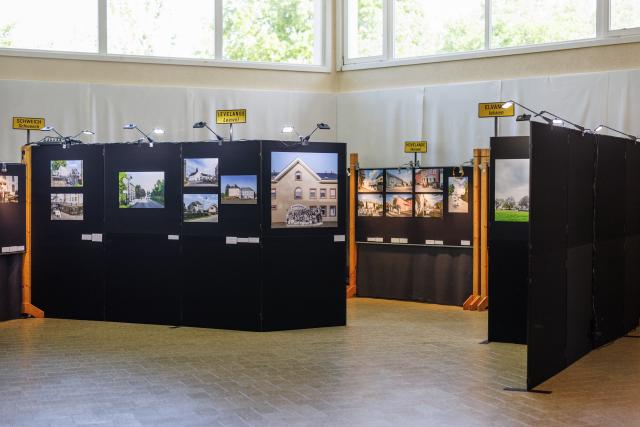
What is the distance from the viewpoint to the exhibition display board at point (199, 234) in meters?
10.9

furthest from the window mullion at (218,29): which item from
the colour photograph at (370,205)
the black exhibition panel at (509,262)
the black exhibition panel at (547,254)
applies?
the black exhibition panel at (547,254)

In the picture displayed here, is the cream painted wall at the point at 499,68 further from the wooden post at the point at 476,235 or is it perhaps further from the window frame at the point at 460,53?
the wooden post at the point at 476,235

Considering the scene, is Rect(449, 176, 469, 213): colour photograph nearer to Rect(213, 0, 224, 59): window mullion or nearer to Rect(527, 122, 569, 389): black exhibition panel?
Rect(213, 0, 224, 59): window mullion

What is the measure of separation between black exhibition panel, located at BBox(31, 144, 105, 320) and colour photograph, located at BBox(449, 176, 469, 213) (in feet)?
17.3

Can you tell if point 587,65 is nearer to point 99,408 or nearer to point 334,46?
point 334,46

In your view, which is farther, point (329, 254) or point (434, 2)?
point (434, 2)

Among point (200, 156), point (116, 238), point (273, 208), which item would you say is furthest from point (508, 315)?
point (116, 238)

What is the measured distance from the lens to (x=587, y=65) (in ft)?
44.5

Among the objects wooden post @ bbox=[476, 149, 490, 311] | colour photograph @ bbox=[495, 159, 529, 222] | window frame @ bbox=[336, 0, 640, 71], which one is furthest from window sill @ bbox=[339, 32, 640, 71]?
colour photograph @ bbox=[495, 159, 529, 222]

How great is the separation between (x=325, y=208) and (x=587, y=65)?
5164 millimetres

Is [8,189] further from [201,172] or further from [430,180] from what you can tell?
[430,180]

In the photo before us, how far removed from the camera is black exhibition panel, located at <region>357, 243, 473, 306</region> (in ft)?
44.8

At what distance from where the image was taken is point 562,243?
8391mm

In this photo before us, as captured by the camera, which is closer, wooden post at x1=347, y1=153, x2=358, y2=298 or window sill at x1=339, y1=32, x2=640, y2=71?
window sill at x1=339, y1=32, x2=640, y2=71
